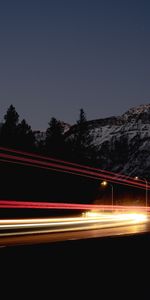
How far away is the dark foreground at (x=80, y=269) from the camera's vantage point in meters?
9.78

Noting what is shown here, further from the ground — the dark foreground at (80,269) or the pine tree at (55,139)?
the pine tree at (55,139)

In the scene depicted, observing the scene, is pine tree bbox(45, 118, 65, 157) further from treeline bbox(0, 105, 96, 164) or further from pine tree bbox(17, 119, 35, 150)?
pine tree bbox(17, 119, 35, 150)

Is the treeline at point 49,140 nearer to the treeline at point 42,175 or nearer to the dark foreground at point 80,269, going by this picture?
the treeline at point 42,175

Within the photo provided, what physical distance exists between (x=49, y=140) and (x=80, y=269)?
132 meters

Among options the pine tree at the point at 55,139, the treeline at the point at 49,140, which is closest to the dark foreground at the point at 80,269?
the treeline at the point at 49,140

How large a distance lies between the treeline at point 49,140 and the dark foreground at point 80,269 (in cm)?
8838

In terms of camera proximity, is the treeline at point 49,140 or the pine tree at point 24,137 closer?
the pine tree at point 24,137

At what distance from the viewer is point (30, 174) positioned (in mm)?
87062

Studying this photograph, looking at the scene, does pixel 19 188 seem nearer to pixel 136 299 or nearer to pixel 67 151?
pixel 67 151

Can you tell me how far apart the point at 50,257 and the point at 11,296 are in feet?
5.37

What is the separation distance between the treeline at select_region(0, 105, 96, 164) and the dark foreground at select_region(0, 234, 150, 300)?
88376 millimetres

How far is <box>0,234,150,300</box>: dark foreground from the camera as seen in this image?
32.1 feet

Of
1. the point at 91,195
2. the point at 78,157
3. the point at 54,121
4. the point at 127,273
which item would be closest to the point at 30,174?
the point at 91,195

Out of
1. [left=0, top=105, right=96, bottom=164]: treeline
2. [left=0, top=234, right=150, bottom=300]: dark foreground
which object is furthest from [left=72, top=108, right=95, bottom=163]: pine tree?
[left=0, top=234, right=150, bottom=300]: dark foreground
